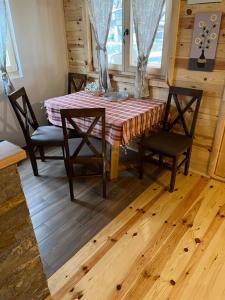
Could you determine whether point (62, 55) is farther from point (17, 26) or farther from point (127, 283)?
point (127, 283)

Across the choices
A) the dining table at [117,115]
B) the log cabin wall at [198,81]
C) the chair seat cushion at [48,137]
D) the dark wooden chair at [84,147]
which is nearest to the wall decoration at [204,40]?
the log cabin wall at [198,81]

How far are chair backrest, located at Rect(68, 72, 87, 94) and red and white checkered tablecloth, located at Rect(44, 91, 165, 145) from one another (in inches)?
18.2

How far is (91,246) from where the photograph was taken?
1750mm

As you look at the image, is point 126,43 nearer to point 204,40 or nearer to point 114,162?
point 204,40

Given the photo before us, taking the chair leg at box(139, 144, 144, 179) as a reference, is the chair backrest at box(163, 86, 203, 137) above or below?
above

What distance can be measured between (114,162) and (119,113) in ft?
1.66

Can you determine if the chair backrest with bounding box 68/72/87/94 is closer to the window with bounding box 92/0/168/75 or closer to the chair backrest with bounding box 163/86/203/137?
the window with bounding box 92/0/168/75

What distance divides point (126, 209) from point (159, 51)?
1713 mm

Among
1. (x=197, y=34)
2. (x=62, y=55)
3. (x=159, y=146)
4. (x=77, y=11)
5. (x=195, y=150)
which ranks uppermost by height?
(x=77, y=11)

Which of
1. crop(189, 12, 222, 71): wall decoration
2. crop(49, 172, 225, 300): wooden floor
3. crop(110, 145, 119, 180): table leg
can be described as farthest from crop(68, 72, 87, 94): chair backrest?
crop(49, 172, 225, 300): wooden floor

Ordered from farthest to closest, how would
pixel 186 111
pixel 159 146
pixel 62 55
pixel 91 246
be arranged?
pixel 62 55, pixel 186 111, pixel 159 146, pixel 91 246

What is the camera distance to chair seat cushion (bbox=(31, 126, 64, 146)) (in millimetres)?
2361

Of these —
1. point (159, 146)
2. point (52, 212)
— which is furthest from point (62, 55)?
point (52, 212)

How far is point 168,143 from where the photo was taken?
2236 mm
